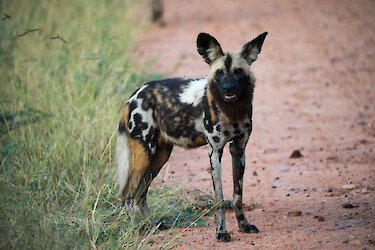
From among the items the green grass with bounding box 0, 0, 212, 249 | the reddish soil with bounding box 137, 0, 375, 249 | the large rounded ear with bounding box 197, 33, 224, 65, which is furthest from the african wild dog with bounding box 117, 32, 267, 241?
the reddish soil with bounding box 137, 0, 375, 249

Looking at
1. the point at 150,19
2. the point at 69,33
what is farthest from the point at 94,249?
the point at 150,19

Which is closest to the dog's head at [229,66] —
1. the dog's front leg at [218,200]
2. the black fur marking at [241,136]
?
the black fur marking at [241,136]

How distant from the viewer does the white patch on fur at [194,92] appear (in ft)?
10.4

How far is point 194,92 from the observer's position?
3.19 metres

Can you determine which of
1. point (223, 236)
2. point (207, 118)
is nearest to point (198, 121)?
point (207, 118)

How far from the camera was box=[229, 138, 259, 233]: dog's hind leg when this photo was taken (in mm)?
3070

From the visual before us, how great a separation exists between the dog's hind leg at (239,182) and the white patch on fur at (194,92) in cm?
35

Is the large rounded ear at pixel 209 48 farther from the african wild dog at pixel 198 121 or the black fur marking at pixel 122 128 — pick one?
the black fur marking at pixel 122 128

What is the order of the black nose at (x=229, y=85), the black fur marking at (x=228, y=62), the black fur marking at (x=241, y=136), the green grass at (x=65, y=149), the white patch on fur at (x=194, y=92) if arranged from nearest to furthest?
the green grass at (x=65, y=149) < the black nose at (x=229, y=85) < the black fur marking at (x=228, y=62) < the black fur marking at (x=241, y=136) < the white patch on fur at (x=194, y=92)

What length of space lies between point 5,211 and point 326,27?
7.48 meters

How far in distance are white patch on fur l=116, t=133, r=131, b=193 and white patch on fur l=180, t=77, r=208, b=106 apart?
0.48 m

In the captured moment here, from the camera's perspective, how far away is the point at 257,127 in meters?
5.39

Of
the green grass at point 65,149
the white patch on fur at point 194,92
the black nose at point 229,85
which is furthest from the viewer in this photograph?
the white patch on fur at point 194,92

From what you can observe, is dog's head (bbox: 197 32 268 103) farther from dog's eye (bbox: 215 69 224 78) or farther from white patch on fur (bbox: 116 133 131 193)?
white patch on fur (bbox: 116 133 131 193)
